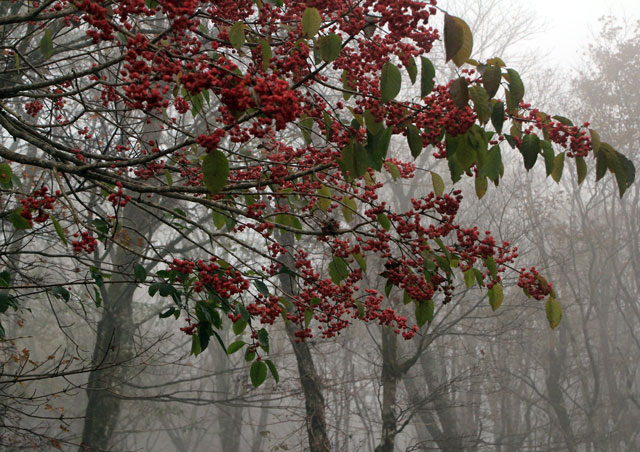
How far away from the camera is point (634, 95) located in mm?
15711

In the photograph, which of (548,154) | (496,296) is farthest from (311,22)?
(496,296)

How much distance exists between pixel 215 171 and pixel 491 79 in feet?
3.43

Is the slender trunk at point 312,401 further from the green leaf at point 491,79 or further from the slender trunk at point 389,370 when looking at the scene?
the green leaf at point 491,79

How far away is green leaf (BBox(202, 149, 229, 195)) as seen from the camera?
1.67 metres

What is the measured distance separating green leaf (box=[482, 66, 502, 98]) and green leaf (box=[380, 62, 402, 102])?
313 millimetres

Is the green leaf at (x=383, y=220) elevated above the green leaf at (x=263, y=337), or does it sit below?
above

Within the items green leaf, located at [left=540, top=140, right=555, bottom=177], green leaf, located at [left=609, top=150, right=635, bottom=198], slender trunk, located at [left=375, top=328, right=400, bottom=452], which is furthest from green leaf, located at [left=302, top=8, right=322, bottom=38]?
slender trunk, located at [left=375, top=328, right=400, bottom=452]

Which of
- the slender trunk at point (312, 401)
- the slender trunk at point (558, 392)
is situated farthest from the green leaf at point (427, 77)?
the slender trunk at point (558, 392)

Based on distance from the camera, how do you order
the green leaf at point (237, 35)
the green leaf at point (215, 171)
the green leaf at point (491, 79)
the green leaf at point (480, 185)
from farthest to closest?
the green leaf at point (480, 185), the green leaf at point (237, 35), the green leaf at point (491, 79), the green leaf at point (215, 171)

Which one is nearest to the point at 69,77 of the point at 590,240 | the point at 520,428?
the point at 590,240

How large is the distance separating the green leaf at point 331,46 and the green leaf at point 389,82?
7.9 inches

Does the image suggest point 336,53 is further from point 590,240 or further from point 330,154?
point 590,240

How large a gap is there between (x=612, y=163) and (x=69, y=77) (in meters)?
2.33

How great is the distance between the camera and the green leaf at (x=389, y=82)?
1880 millimetres
